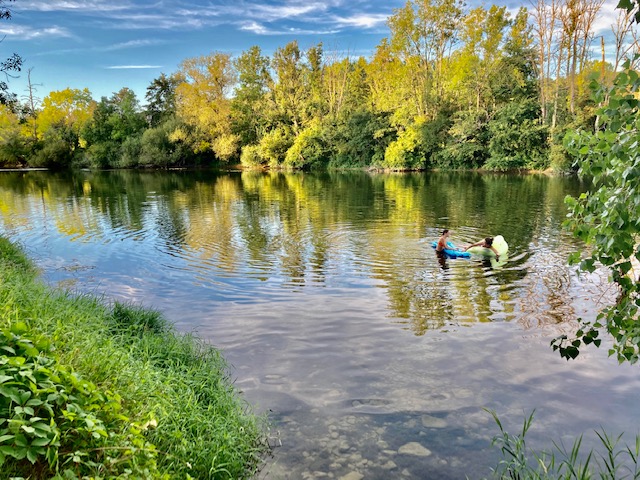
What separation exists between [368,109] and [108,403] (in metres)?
60.4

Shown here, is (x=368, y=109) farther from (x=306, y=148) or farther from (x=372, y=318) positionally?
(x=372, y=318)

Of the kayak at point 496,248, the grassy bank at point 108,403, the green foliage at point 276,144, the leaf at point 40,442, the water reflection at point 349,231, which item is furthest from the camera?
the green foliage at point 276,144

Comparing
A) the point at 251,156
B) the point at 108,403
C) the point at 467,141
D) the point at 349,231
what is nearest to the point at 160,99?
the point at 251,156

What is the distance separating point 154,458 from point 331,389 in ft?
11.0

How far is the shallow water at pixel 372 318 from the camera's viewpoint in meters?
5.81

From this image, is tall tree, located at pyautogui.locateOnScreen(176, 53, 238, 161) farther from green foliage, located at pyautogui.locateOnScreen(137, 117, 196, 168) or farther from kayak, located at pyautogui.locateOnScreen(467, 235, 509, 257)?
kayak, located at pyautogui.locateOnScreen(467, 235, 509, 257)

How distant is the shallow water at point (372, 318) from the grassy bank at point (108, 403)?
27.2 inches

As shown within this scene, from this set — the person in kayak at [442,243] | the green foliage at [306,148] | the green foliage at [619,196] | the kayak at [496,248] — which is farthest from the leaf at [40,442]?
the green foliage at [306,148]

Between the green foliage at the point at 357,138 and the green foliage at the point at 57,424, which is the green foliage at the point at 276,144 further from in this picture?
the green foliage at the point at 57,424

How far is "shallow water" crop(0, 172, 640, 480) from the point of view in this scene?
229 inches

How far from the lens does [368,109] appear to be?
6062 centimetres

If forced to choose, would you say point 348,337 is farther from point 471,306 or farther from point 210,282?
point 210,282

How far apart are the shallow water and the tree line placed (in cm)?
2865

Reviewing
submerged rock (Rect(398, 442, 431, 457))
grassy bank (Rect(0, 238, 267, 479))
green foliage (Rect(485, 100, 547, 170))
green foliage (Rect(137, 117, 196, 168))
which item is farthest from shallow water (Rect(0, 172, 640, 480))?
green foliage (Rect(137, 117, 196, 168))
